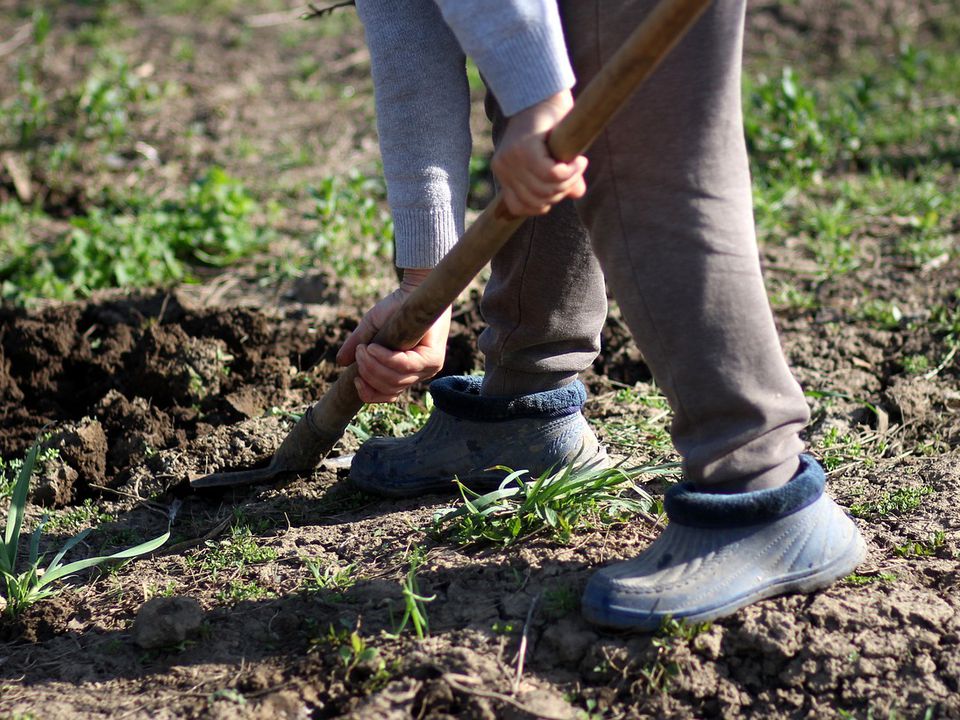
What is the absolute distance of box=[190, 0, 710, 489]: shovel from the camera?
5.38 feet

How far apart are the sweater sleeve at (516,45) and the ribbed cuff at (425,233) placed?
50 cm

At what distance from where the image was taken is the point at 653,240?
1.85m

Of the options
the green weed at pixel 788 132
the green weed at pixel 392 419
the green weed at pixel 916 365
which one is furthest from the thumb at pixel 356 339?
the green weed at pixel 788 132

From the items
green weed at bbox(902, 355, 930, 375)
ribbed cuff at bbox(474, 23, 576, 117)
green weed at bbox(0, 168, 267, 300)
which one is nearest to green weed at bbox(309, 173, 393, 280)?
green weed at bbox(0, 168, 267, 300)

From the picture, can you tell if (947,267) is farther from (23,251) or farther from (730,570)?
(23,251)

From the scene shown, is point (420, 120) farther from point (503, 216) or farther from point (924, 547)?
point (924, 547)

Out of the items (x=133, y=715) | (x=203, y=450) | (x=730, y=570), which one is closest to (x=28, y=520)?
(x=203, y=450)

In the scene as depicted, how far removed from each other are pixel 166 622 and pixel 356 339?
764 millimetres

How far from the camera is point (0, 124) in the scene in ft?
18.4

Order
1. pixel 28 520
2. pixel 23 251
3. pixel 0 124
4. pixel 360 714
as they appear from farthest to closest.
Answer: pixel 0 124 < pixel 23 251 < pixel 28 520 < pixel 360 714

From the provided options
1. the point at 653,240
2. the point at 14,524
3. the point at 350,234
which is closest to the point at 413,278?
the point at 653,240

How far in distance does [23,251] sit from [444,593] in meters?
3.05

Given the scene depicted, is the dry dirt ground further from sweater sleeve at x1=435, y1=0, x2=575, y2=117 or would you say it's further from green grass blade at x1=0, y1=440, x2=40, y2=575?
sweater sleeve at x1=435, y1=0, x2=575, y2=117

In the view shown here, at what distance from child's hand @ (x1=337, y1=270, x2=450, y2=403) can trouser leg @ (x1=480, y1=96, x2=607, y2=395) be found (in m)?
0.15
